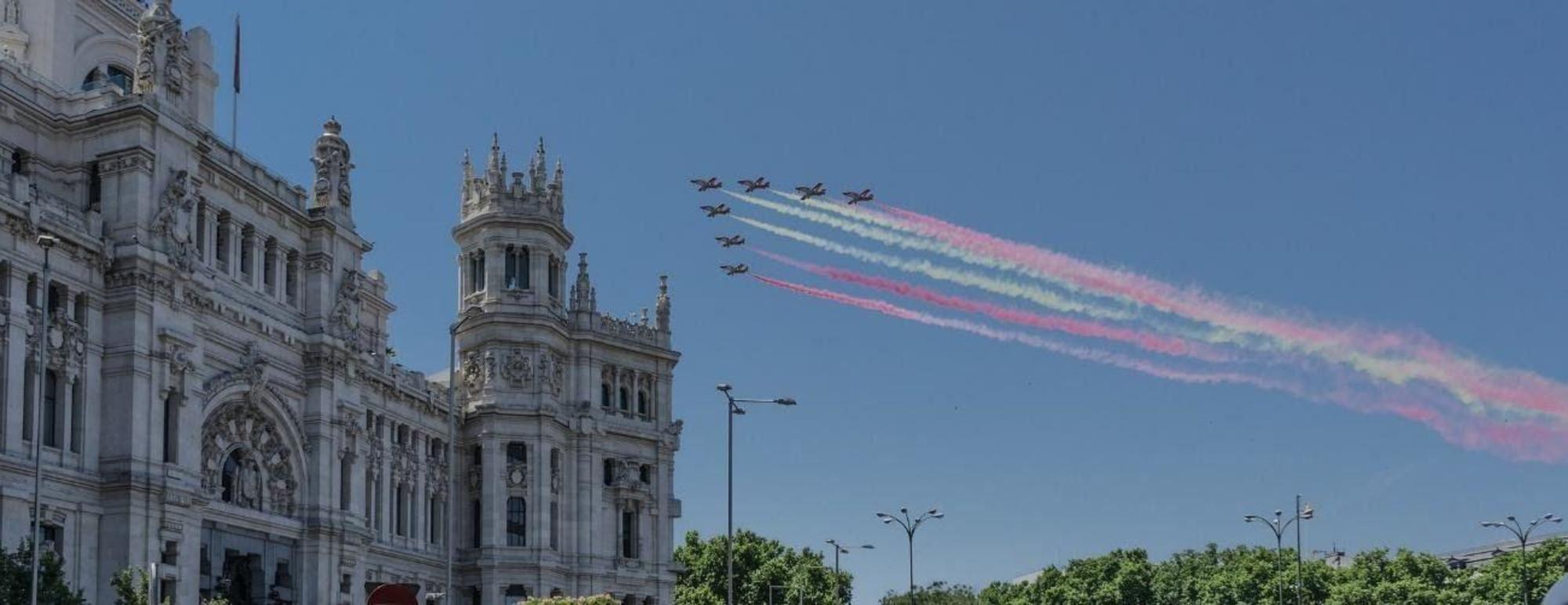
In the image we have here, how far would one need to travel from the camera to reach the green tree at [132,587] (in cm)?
6028

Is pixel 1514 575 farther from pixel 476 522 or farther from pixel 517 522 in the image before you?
pixel 476 522

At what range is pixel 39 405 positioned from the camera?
61.5 meters

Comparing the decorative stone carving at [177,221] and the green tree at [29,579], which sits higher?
the decorative stone carving at [177,221]

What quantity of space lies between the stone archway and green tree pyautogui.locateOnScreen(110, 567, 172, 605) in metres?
9.31

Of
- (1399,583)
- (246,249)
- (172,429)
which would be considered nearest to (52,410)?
(172,429)

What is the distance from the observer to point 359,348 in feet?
278

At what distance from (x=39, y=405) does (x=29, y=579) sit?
6841 millimetres

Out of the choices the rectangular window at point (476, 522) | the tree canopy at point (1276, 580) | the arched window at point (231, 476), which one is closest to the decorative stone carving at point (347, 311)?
the arched window at point (231, 476)

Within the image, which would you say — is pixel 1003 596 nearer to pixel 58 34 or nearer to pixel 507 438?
pixel 507 438

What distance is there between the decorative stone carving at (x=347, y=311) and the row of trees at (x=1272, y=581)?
62.2 meters

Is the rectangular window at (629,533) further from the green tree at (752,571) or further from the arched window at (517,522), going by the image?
the green tree at (752,571)

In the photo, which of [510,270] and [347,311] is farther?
[510,270]

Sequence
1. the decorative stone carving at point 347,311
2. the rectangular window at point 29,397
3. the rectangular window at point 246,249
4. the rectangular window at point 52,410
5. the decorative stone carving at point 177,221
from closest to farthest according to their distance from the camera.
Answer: the rectangular window at point 29,397 < the rectangular window at point 52,410 < the decorative stone carving at point 177,221 < the rectangular window at point 246,249 < the decorative stone carving at point 347,311

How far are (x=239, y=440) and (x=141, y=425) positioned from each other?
9118 mm
